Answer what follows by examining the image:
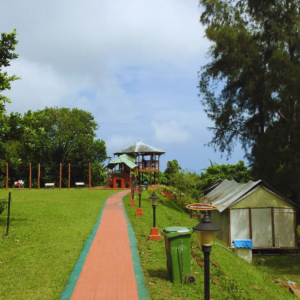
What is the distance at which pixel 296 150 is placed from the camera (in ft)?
60.3

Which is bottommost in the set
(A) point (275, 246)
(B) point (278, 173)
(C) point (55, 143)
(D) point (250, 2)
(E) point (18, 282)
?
(A) point (275, 246)

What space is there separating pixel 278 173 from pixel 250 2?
11352mm

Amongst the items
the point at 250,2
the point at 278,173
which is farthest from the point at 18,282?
the point at 250,2

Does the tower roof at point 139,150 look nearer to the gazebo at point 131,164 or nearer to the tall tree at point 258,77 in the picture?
the gazebo at point 131,164

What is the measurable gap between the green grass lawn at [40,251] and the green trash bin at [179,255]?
2235 mm

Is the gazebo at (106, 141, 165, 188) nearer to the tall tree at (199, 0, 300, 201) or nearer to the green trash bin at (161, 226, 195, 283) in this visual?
the tall tree at (199, 0, 300, 201)

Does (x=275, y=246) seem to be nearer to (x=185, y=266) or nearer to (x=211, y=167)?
(x=185, y=266)

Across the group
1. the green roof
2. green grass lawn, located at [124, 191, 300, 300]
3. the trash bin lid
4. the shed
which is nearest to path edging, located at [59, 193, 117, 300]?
green grass lawn, located at [124, 191, 300, 300]

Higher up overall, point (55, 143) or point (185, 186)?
point (55, 143)

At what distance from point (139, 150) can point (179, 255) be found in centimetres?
3648

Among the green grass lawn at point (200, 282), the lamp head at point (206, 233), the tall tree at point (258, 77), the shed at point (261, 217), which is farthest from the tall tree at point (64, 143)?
the lamp head at point (206, 233)

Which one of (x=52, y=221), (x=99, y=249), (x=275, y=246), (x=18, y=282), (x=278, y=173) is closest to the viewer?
(x=18, y=282)

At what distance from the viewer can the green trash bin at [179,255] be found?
6.69 metres

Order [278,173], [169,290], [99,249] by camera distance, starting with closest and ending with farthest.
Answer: [169,290] < [99,249] < [278,173]
